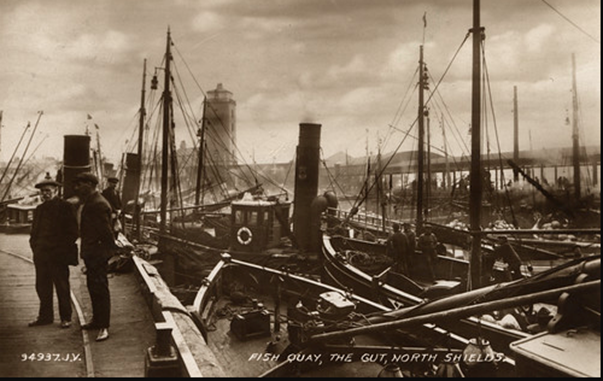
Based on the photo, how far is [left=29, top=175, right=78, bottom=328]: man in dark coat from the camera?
13.5 ft

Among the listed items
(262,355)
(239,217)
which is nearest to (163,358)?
(262,355)

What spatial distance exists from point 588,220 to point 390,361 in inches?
286

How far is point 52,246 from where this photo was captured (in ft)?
13.6

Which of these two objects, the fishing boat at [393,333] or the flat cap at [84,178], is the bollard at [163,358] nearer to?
the fishing boat at [393,333]

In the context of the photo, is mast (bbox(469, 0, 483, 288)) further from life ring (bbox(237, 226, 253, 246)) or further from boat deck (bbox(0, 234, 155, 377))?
life ring (bbox(237, 226, 253, 246))

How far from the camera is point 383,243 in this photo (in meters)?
12.8

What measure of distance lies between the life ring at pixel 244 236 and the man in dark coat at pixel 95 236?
9.18m

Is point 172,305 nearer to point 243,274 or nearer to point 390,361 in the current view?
point 390,361

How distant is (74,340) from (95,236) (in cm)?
90

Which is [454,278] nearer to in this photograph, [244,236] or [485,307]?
[244,236]

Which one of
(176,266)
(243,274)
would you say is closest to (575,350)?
(243,274)

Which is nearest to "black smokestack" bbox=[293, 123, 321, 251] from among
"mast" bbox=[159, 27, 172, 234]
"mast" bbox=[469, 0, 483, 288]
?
"mast" bbox=[159, 27, 172, 234]

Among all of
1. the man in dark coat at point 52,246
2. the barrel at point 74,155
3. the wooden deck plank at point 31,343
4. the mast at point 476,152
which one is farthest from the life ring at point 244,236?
the man in dark coat at point 52,246

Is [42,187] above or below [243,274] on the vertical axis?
above
